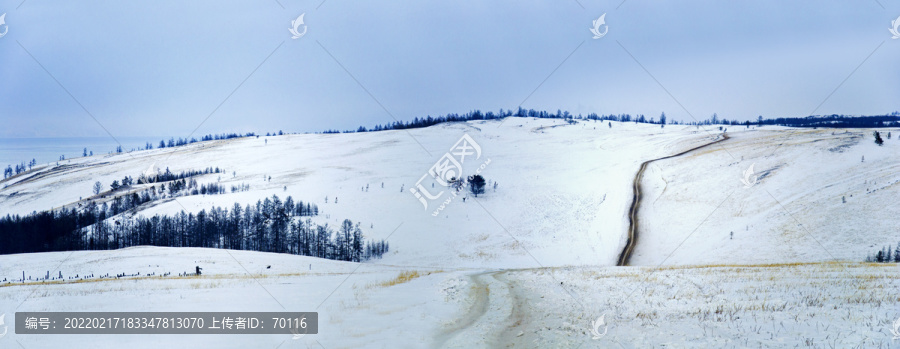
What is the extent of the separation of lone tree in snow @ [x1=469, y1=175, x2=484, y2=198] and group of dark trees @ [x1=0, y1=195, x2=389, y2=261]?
23.8 meters

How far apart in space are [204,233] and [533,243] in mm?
55992

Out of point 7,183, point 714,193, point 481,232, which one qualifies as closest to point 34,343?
point 481,232

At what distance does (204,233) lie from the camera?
283ft

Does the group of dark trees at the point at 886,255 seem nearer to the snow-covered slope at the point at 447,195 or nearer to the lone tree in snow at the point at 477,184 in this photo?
the snow-covered slope at the point at 447,195

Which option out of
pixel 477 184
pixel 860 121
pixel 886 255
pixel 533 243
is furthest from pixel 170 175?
pixel 860 121

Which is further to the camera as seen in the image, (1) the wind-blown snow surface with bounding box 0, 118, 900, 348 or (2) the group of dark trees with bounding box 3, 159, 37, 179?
(2) the group of dark trees with bounding box 3, 159, 37, 179

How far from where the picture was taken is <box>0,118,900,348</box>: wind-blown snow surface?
13016 millimetres

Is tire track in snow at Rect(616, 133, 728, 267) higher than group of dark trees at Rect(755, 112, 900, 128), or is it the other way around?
group of dark trees at Rect(755, 112, 900, 128)

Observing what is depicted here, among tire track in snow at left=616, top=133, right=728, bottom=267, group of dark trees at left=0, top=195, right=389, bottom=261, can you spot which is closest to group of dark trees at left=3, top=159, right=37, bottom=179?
group of dark trees at left=0, top=195, right=389, bottom=261

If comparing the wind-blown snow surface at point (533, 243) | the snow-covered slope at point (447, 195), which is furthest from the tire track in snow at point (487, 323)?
the snow-covered slope at point (447, 195)

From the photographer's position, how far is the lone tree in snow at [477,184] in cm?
9544

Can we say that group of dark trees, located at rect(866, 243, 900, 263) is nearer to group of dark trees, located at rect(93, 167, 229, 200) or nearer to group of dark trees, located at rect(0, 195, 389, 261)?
group of dark trees, located at rect(0, 195, 389, 261)

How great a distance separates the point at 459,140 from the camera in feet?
448

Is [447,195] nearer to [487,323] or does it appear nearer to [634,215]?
[634,215]
